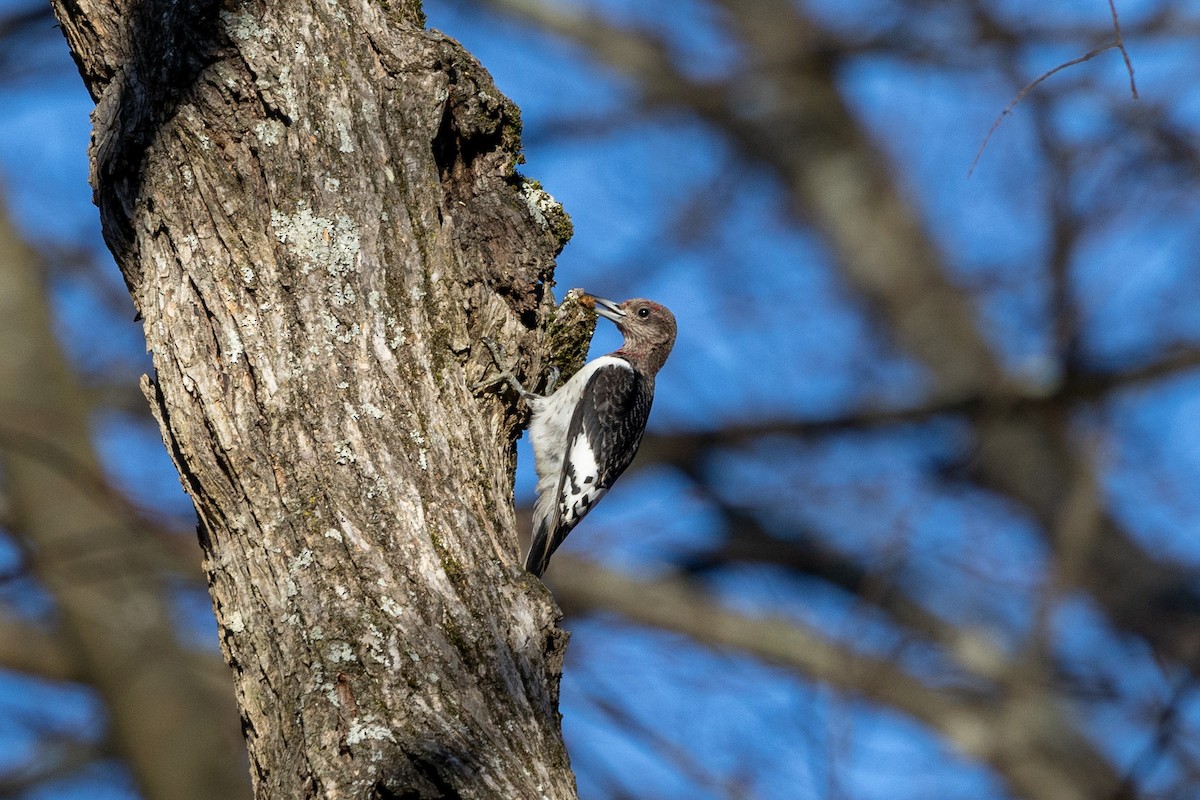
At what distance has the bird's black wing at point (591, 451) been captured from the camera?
5.29 metres

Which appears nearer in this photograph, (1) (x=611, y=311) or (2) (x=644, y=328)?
(1) (x=611, y=311)

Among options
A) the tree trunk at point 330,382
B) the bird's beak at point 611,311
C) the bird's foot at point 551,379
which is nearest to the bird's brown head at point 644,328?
the bird's beak at point 611,311

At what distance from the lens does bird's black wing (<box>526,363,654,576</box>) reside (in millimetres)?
5285

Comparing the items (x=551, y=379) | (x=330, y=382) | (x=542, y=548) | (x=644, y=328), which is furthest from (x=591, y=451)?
(x=330, y=382)

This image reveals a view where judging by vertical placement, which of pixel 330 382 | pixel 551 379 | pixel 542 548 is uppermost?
pixel 551 379

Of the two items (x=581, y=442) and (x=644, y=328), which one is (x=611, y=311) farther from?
(x=581, y=442)

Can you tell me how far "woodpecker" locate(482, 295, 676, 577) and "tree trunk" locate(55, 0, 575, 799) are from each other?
1.75 m

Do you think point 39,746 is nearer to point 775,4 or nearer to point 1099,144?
point 1099,144

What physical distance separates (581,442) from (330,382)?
8.39 feet

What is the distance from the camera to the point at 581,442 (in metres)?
5.38

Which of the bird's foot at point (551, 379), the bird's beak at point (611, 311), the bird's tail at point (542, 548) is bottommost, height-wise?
the bird's tail at point (542, 548)

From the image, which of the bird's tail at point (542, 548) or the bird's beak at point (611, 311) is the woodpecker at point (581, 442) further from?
the bird's beak at point (611, 311)

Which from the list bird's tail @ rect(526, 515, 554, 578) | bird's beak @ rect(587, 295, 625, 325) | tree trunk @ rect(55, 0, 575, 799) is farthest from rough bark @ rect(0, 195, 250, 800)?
tree trunk @ rect(55, 0, 575, 799)

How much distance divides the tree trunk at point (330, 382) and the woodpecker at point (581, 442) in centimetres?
175
